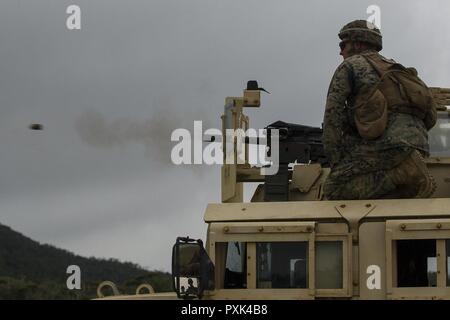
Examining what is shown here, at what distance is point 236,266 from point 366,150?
5.03ft

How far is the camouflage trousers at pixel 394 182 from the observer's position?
12602 millimetres

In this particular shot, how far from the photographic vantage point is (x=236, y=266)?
A: 40.0 feet

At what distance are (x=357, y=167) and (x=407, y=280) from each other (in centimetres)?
125

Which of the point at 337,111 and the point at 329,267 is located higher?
the point at 337,111

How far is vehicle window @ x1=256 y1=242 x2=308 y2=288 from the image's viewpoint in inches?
469

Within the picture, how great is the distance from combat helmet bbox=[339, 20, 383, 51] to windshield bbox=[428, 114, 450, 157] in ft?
5.31

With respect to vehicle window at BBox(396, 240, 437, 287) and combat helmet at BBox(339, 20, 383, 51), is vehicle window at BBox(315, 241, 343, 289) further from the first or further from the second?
combat helmet at BBox(339, 20, 383, 51)

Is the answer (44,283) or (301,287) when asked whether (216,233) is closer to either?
(301,287)

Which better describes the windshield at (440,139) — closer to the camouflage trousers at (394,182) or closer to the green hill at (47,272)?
the camouflage trousers at (394,182)

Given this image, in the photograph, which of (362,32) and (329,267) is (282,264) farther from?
(362,32)

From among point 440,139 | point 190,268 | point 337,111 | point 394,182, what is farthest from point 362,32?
point 190,268

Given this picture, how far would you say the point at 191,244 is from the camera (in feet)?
38.8

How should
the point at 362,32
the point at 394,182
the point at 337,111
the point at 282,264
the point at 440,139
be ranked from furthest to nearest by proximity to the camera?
the point at 440,139 < the point at 362,32 < the point at 337,111 < the point at 394,182 < the point at 282,264
